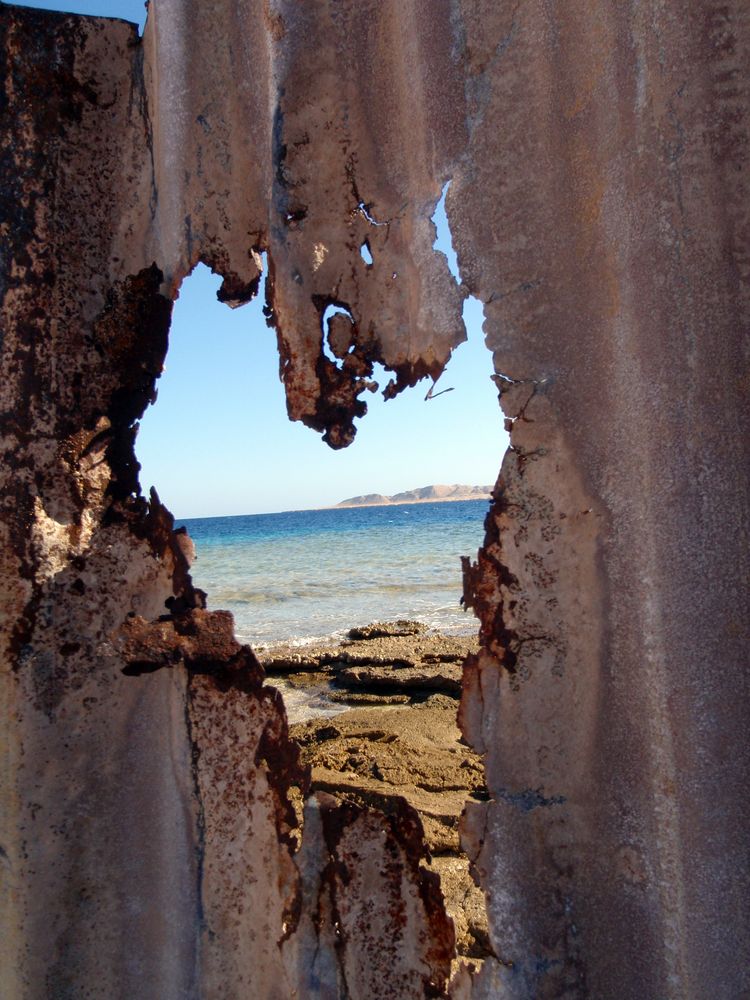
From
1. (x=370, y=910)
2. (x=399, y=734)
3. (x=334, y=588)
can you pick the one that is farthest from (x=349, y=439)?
(x=334, y=588)

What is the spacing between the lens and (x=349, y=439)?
4.44ft

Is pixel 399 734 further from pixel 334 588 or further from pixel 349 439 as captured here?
pixel 334 588

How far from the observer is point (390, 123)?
128cm

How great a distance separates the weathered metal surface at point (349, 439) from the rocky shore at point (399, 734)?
806mm

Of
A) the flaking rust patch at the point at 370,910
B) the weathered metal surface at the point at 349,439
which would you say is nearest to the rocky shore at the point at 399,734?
the flaking rust patch at the point at 370,910

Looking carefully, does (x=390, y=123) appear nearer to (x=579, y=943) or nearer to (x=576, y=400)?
(x=576, y=400)

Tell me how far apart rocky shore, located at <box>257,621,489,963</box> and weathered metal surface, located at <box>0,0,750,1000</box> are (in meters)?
0.81

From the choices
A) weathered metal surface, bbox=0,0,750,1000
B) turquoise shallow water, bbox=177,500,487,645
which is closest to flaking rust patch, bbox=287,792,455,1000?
weathered metal surface, bbox=0,0,750,1000

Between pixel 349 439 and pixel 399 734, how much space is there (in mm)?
3873

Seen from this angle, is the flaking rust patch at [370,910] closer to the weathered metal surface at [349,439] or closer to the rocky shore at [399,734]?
the weathered metal surface at [349,439]

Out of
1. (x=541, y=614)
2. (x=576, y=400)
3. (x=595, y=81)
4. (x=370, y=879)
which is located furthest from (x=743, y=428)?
(x=370, y=879)

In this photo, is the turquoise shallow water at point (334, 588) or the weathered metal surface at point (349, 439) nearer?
the weathered metal surface at point (349, 439)

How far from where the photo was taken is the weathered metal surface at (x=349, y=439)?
112cm

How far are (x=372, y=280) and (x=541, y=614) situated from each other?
0.64 meters
